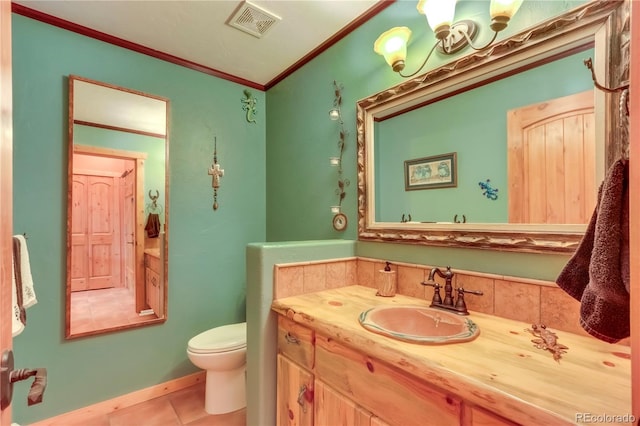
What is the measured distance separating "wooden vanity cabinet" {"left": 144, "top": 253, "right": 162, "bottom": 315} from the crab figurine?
212cm

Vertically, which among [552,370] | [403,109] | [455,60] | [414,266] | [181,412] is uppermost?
[455,60]

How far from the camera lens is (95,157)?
6.00 feet

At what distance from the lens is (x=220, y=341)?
183cm

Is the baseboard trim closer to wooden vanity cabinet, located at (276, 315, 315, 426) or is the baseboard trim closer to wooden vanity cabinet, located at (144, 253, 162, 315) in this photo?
wooden vanity cabinet, located at (144, 253, 162, 315)

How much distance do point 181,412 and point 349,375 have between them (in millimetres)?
1473

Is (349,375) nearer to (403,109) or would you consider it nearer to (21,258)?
(403,109)

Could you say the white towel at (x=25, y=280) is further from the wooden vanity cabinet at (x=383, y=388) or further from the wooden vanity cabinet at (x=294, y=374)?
the wooden vanity cabinet at (x=383, y=388)

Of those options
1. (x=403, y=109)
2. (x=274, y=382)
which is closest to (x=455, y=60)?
(x=403, y=109)

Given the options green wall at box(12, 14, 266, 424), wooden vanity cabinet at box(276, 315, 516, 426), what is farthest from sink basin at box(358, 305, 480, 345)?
green wall at box(12, 14, 266, 424)

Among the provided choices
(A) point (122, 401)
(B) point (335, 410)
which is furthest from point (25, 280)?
(B) point (335, 410)

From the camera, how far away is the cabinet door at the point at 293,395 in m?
1.14

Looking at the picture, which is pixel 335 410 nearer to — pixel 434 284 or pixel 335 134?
pixel 434 284

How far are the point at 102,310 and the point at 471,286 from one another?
2.16 m

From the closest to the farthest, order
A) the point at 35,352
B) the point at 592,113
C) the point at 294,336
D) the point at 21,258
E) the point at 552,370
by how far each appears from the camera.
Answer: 1. the point at 552,370
2. the point at 592,113
3. the point at 294,336
4. the point at 21,258
5. the point at 35,352
